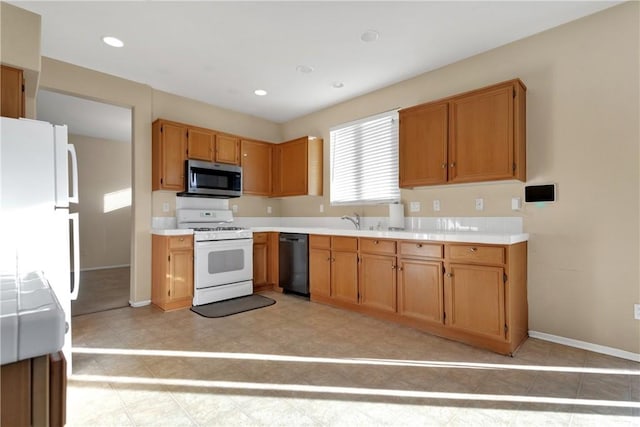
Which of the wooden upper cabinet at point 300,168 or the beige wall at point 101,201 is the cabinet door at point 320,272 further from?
the beige wall at point 101,201

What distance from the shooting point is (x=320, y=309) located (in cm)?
372

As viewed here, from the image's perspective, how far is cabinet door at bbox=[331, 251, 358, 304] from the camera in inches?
141

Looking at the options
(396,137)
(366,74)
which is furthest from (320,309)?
(366,74)

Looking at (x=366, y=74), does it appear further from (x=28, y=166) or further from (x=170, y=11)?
(x=28, y=166)

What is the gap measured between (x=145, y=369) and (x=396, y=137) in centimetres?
340

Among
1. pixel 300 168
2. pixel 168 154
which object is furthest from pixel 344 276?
pixel 168 154

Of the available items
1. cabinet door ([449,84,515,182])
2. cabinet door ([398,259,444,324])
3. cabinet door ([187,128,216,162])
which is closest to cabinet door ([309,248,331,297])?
cabinet door ([398,259,444,324])

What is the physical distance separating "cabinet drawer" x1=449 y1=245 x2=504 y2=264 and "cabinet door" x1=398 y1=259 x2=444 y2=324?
0.18 metres

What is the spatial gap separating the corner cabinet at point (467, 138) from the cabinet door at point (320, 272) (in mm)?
1286

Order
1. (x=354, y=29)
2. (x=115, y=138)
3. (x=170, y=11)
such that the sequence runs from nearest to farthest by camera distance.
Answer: (x=170, y=11) → (x=354, y=29) → (x=115, y=138)

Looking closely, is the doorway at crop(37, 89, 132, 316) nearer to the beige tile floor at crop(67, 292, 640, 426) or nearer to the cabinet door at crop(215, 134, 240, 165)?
the cabinet door at crop(215, 134, 240, 165)

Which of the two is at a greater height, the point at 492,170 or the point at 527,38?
the point at 527,38

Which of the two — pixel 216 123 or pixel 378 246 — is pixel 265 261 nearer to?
pixel 378 246

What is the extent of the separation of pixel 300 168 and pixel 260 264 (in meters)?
1.53
